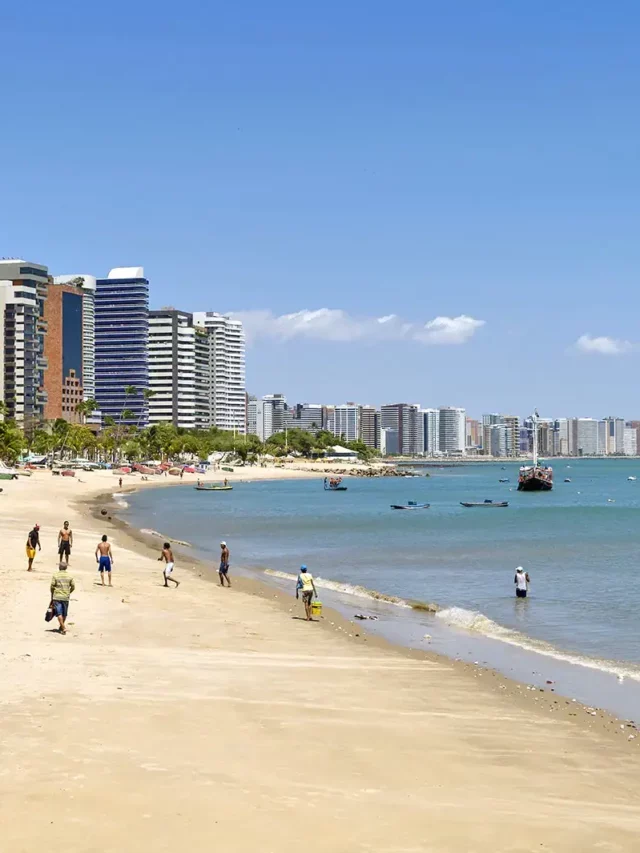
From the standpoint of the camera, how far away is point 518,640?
25.1 metres

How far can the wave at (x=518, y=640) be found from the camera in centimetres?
2141

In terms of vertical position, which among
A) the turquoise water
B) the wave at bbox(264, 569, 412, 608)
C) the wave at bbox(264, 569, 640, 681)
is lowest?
the turquoise water

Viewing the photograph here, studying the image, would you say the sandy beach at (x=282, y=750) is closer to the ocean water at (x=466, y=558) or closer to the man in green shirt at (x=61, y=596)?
the man in green shirt at (x=61, y=596)

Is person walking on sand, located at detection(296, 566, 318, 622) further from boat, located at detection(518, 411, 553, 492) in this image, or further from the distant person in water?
boat, located at detection(518, 411, 553, 492)

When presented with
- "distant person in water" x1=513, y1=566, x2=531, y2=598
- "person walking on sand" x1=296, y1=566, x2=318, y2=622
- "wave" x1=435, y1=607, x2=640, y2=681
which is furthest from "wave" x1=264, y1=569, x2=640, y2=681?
"person walking on sand" x1=296, y1=566, x2=318, y2=622

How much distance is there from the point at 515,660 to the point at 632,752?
316 inches

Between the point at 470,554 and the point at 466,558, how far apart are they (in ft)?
8.12

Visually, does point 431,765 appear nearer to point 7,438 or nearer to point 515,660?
point 515,660

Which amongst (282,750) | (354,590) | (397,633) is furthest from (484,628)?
(282,750)

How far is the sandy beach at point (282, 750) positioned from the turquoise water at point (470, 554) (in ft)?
20.5

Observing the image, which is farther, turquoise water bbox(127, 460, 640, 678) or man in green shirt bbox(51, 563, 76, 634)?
turquoise water bbox(127, 460, 640, 678)

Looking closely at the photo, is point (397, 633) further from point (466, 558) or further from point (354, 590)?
point (466, 558)

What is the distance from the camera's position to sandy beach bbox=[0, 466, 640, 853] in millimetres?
9938

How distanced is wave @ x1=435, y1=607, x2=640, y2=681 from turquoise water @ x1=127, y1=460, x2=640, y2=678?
5 centimetres
